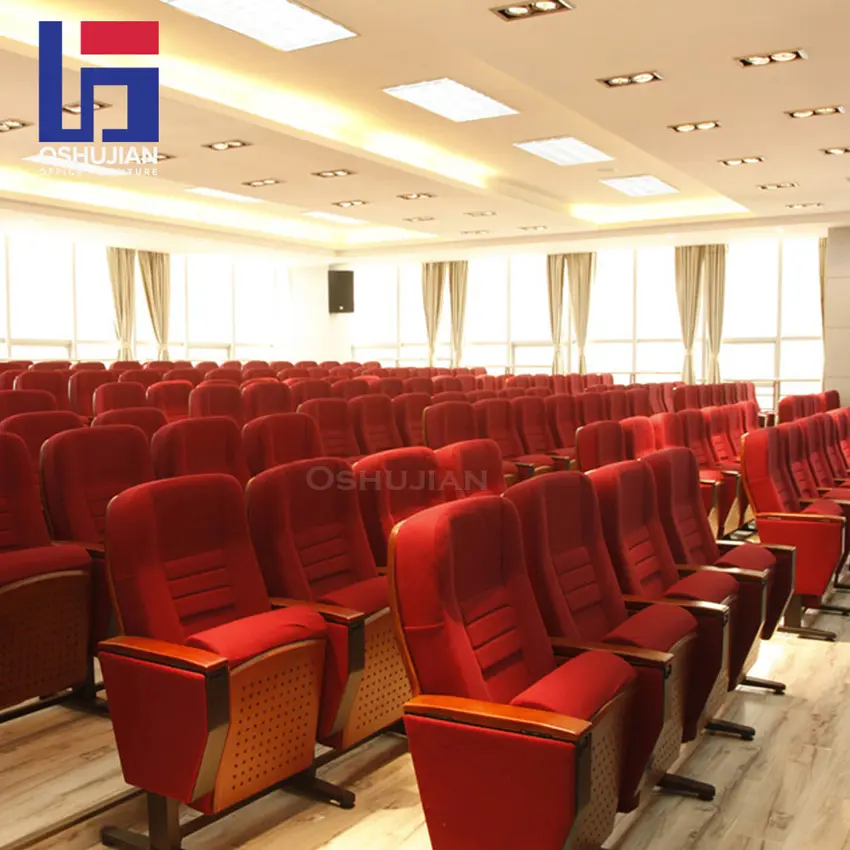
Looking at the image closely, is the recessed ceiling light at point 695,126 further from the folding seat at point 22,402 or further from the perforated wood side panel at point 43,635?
the perforated wood side panel at point 43,635

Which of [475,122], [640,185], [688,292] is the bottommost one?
[688,292]

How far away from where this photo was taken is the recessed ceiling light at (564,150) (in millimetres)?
10500

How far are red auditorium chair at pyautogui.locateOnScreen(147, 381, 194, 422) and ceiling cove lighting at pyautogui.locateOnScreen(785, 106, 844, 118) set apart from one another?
233 inches

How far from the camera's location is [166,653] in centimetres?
256

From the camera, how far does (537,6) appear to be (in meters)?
5.80

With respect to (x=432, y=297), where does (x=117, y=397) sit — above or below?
below

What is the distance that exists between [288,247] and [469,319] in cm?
487

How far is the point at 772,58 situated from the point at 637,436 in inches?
116

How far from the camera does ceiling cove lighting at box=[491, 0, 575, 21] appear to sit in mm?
5766

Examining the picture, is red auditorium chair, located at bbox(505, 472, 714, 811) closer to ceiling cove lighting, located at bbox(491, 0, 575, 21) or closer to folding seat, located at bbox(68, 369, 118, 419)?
ceiling cove lighting, located at bbox(491, 0, 575, 21)

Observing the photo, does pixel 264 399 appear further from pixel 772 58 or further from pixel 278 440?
pixel 772 58

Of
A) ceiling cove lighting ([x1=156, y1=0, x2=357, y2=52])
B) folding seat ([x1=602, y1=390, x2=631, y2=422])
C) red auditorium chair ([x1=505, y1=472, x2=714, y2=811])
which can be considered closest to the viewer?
red auditorium chair ([x1=505, y1=472, x2=714, y2=811])

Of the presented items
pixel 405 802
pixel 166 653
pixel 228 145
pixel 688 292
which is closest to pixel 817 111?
pixel 228 145

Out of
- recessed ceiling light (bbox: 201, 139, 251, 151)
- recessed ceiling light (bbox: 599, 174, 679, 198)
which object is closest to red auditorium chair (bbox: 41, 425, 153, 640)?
recessed ceiling light (bbox: 201, 139, 251, 151)
